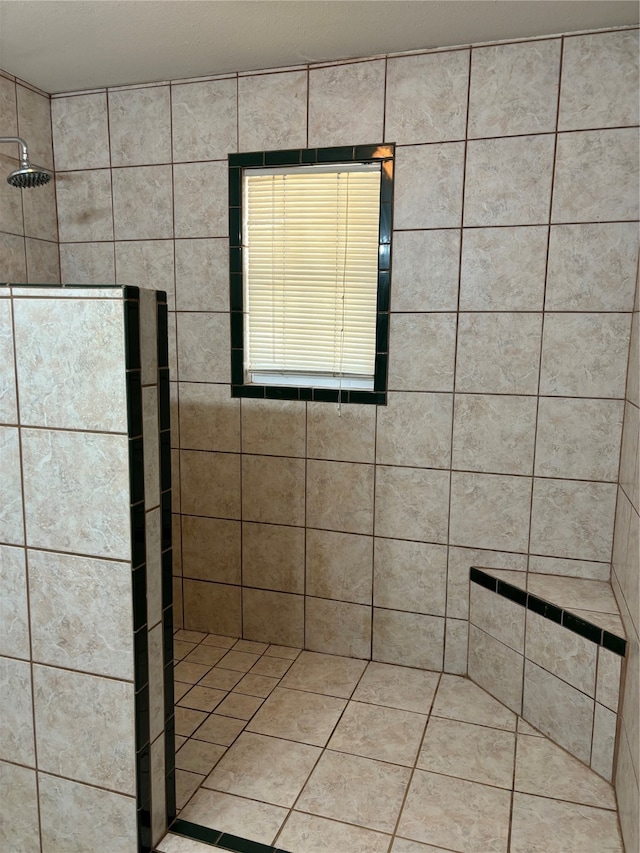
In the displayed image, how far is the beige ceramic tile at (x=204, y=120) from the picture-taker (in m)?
2.41

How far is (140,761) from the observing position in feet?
4.93

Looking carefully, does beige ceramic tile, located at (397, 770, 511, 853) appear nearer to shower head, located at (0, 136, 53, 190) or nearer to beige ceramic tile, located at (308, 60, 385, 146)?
beige ceramic tile, located at (308, 60, 385, 146)

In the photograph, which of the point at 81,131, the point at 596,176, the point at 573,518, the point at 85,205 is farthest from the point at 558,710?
the point at 81,131

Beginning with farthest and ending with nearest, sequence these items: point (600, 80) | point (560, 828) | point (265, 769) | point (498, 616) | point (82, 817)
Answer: point (498, 616)
point (600, 80)
point (265, 769)
point (560, 828)
point (82, 817)

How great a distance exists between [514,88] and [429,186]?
0.41 m

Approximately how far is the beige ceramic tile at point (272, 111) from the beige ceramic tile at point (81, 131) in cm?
63

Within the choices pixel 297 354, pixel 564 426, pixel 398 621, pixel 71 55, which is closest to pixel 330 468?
pixel 297 354

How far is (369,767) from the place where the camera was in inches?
75.7

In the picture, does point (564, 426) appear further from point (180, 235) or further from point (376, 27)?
point (180, 235)

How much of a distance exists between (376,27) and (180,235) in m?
1.07

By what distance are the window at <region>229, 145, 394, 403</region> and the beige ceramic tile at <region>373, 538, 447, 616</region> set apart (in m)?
0.61

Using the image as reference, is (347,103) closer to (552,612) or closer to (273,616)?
(552,612)

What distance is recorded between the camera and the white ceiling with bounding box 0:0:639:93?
6.11 feet

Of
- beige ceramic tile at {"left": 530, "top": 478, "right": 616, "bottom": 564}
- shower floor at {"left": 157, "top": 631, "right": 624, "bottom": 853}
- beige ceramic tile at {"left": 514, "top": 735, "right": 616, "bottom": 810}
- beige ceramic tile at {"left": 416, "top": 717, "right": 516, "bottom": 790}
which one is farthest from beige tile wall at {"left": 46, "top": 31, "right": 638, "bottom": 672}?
beige ceramic tile at {"left": 514, "top": 735, "right": 616, "bottom": 810}
